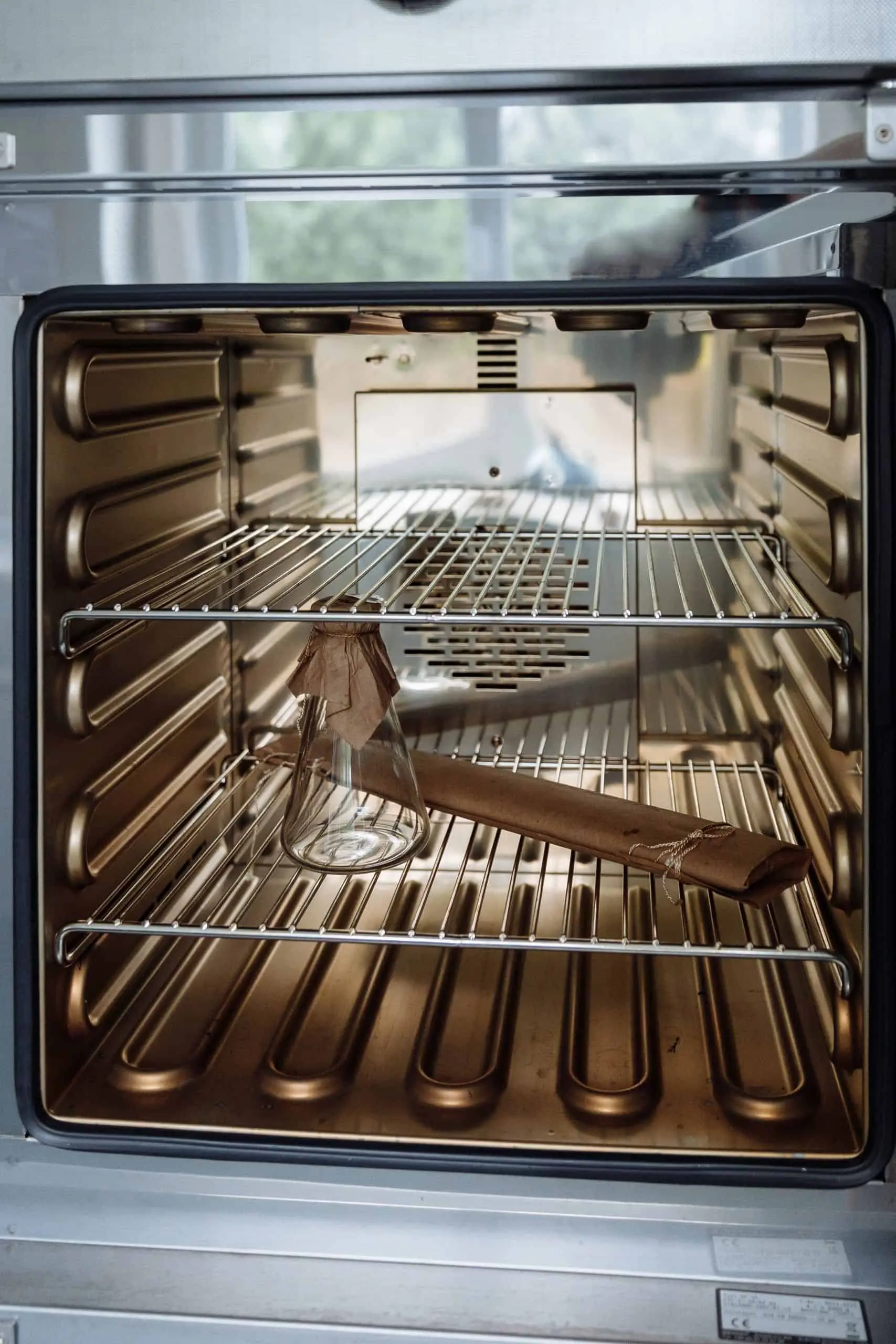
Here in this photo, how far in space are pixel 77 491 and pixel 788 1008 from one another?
3.08ft

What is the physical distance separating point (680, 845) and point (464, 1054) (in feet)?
1.05

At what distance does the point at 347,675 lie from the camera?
1.37 metres

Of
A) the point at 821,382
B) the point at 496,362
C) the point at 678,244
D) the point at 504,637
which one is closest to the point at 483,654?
the point at 504,637

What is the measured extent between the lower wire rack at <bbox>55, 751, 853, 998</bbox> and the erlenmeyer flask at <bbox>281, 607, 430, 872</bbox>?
6cm

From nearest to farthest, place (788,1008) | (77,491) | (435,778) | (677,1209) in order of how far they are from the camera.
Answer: (677,1209) < (77,491) < (788,1008) < (435,778)

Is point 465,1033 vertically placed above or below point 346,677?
below

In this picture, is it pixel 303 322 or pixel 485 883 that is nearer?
pixel 303 322

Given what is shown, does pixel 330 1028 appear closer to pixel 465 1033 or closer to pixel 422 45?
pixel 465 1033

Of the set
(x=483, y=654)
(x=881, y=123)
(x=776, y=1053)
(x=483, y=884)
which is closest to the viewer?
(x=881, y=123)

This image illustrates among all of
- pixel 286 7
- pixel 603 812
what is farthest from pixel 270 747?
pixel 286 7

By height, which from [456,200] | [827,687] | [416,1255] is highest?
[456,200]

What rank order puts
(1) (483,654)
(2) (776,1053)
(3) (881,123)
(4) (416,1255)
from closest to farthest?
(3) (881,123)
(4) (416,1255)
(2) (776,1053)
(1) (483,654)

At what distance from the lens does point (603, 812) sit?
1541 mm

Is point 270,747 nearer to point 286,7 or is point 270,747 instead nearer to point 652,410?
point 652,410
